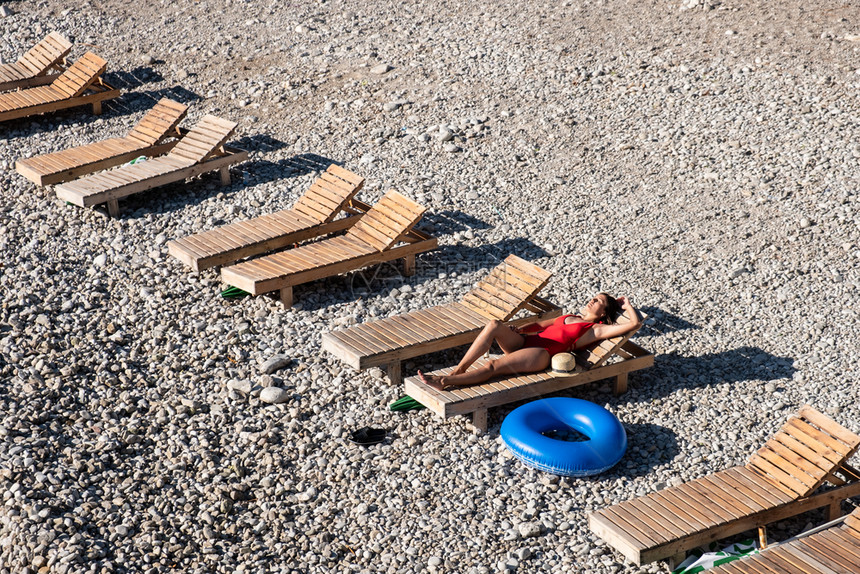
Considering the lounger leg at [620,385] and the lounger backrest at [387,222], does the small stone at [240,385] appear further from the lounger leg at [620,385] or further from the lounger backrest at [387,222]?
the lounger leg at [620,385]

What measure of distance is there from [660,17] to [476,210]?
5.86 m

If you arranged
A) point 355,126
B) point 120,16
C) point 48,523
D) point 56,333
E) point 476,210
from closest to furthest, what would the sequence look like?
1. point 48,523
2. point 56,333
3. point 476,210
4. point 355,126
5. point 120,16

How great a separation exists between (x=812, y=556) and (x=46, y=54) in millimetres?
13175

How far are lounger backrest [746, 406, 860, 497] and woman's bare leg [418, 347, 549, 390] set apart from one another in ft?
6.06

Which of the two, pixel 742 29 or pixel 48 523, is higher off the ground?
pixel 742 29

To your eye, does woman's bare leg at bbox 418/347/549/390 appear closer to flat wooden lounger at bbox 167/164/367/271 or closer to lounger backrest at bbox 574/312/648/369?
lounger backrest at bbox 574/312/648/369

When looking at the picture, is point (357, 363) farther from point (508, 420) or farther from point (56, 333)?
point (56, 333)

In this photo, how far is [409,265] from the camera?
10.0 m

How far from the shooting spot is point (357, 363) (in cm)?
802

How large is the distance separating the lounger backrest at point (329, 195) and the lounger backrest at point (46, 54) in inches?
244

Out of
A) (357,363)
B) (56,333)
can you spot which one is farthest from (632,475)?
(56,333)

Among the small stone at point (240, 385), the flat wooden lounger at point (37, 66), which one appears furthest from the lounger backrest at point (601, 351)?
the flat wooden lounger at point (37, 66)

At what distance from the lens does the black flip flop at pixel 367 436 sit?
762 centimetres

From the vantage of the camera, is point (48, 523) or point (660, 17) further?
point (660, 17)
